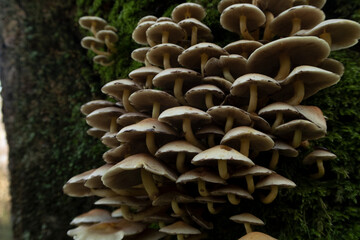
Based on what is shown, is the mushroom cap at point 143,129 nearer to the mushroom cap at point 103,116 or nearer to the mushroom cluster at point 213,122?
the mushroom cluster at point 213,122

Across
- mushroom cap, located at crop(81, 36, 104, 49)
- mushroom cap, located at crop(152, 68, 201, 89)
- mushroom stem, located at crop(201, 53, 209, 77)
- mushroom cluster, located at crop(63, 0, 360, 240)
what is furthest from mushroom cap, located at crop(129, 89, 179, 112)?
mushroom cap, located at crop(81, 36, 104, 49)

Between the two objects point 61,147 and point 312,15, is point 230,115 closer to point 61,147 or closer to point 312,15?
point 312,15

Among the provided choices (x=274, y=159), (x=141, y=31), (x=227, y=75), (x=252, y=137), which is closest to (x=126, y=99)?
(x=141, y=31)

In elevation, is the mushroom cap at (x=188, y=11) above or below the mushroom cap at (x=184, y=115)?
above

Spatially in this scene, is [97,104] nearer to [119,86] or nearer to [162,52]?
[119,86]

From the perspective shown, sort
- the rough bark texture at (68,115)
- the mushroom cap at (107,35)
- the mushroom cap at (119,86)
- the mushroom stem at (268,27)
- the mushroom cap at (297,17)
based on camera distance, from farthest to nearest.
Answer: the mushroom cap at (107,35), the mushroom stem at (268,27), the mushroom cap at (119,86), the mushroom cap at (297,17), the rough bark texture at (68,115)

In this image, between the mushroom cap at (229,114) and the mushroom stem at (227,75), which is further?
the mushroom stem at (227,75)

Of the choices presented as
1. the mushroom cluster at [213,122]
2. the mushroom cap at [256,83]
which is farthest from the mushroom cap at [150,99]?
the mushroom cap at [256,83]

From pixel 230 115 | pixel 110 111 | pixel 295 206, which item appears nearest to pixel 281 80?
pixel 230 115
